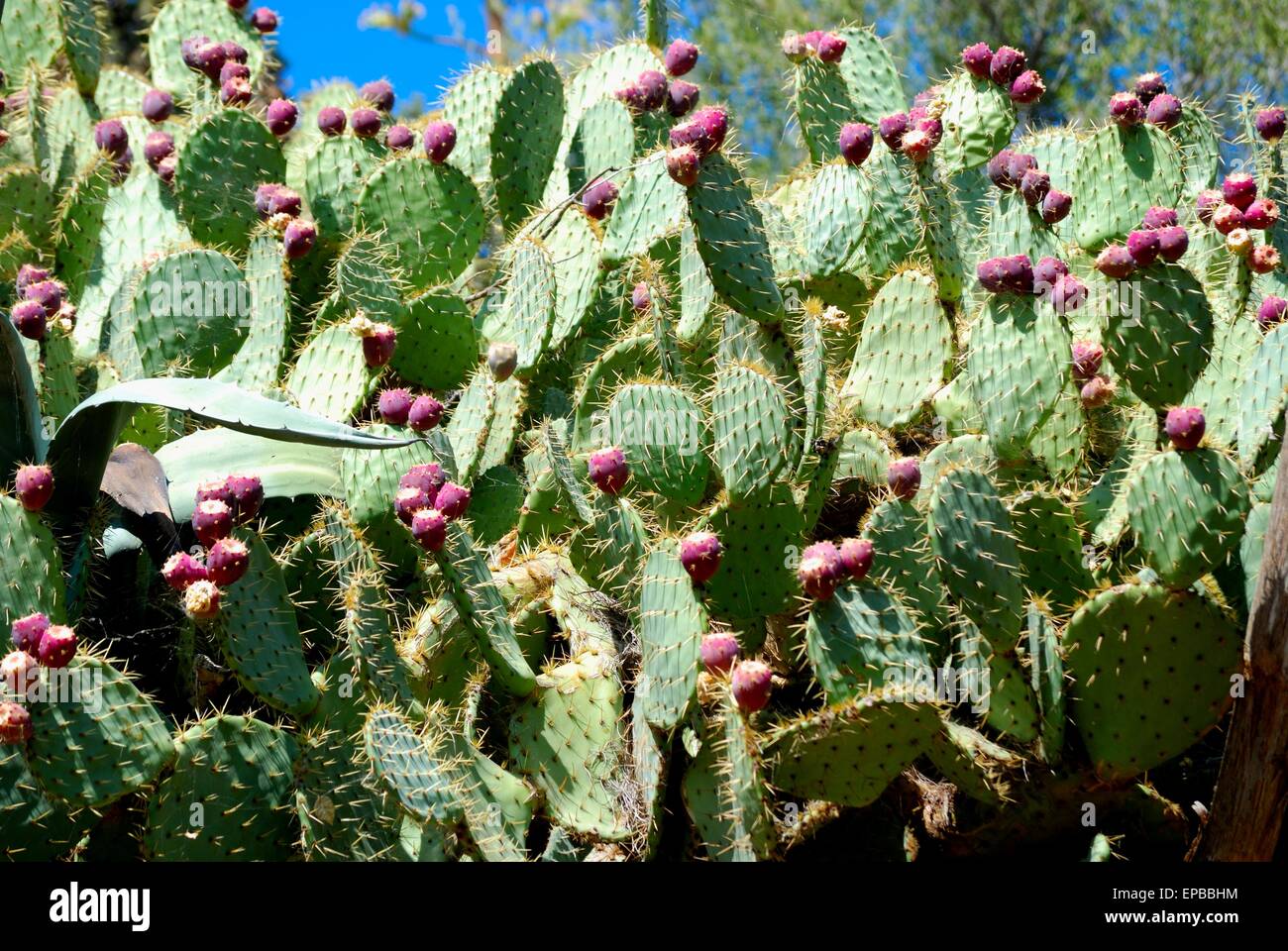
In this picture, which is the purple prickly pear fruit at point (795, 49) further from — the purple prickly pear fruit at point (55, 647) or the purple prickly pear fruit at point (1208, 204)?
the purple prickly pear fruit at point (55, 647)

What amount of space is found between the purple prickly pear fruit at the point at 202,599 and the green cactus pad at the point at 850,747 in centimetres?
98

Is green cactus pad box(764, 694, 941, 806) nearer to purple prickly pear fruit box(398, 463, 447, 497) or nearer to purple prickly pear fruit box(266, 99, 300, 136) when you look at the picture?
purple prickly pear fruit box(398, 463, 447, 497)

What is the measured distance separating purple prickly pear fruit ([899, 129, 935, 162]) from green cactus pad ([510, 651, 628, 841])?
4.49 ft

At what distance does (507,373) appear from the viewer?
129 inches

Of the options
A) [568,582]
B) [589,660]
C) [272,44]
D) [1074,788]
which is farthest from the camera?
[272,44]

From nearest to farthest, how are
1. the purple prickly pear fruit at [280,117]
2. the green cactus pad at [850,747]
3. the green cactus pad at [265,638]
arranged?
the green cactus pad at [850,747] < the green cactus pad at [265,638] < the purple prickly pear fruit at [280,117]

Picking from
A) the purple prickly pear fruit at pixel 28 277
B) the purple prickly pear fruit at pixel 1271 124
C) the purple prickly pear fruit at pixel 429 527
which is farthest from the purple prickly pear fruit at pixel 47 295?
the purple prickly pear fruit at pixel 1271 124

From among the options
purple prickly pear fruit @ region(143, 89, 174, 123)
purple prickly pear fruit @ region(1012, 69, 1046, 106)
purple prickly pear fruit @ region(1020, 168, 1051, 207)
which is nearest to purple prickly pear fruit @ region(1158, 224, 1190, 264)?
purple prickly pear fruit @ region(1020, 168, 1051, 207)

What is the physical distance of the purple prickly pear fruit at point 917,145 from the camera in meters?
3.17

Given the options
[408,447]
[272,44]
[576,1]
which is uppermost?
[576,1]

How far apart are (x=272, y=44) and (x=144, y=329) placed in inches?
68.4

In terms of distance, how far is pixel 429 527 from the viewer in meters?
2.46
